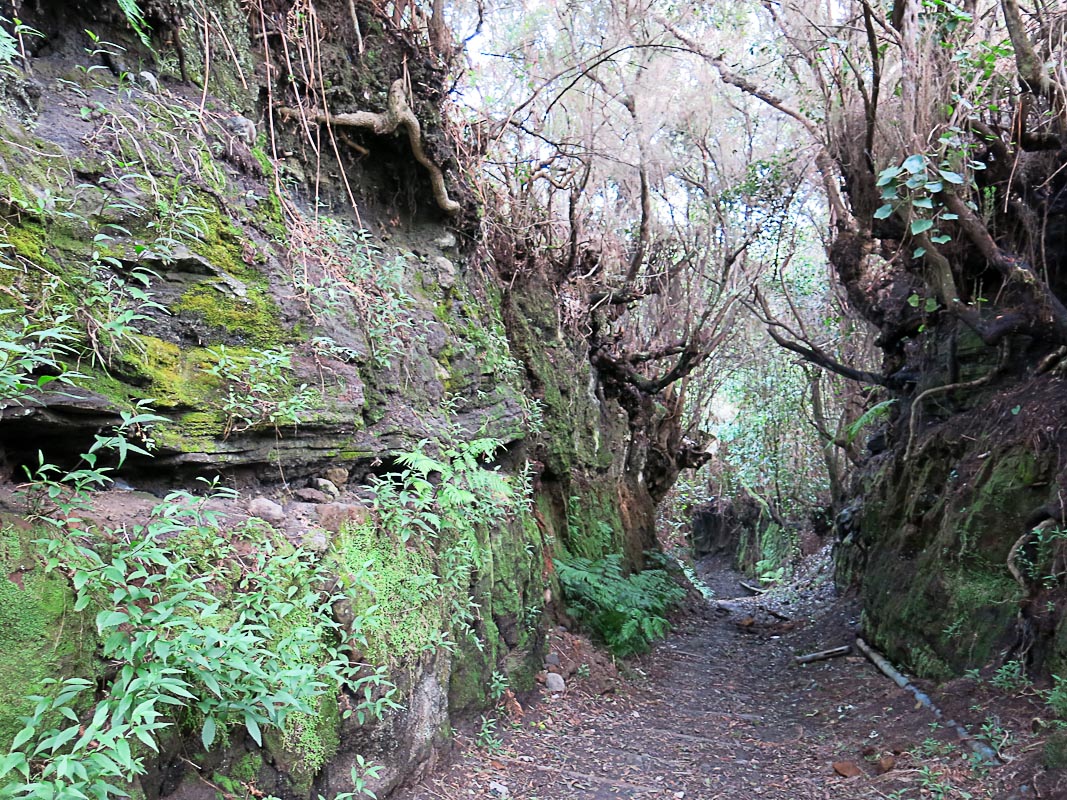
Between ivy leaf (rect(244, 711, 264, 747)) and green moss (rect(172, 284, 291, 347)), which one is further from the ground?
green moss (rect(172, 284, 291, 347))

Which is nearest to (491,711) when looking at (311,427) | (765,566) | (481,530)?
(481,530)

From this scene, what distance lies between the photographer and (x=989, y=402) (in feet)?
23.9

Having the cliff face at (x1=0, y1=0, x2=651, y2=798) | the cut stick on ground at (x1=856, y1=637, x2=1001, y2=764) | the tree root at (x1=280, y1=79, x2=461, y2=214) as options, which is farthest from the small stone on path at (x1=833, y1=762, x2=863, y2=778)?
the tree root at (x1=280, y1=79, x2=461, y2=214)

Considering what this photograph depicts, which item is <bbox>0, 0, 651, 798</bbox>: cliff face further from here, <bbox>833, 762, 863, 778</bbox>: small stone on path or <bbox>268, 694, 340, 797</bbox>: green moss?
<bbox>833, 762, 863, 778</bbox>: small stone on path

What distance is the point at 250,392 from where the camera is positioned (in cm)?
347

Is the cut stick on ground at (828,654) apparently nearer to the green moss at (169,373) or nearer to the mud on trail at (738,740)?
the mud on trail at (738,740)

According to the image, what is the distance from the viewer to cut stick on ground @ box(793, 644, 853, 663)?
8.36 meters

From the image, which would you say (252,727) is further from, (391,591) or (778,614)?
(778,614)

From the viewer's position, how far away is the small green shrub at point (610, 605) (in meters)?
7.82

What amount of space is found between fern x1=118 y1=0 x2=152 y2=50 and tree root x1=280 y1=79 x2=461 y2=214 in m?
1.37

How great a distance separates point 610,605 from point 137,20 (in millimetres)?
6983

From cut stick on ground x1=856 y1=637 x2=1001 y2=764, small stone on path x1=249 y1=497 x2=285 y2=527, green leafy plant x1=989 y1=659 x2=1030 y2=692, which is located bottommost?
cut stick on ground x1=856 y1=637 x2=1001 y2=764

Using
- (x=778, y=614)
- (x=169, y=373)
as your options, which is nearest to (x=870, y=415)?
(x=778, y=614)

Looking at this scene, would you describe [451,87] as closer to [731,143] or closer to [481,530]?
[481,530]
